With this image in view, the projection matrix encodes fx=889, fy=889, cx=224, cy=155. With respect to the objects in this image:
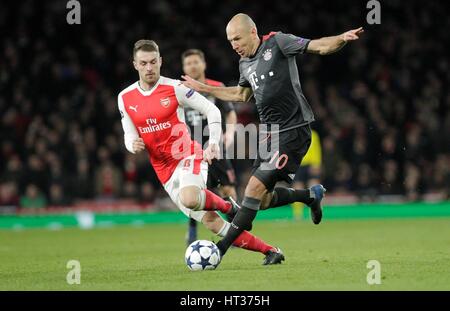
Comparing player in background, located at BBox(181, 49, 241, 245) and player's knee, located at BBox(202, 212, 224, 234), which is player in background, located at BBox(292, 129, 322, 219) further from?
player's knee, located at BBox(202, 212, 224, 234)

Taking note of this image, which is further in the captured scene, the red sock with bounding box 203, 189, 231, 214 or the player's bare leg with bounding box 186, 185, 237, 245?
the player's bare leg with bounding box 186, 185, 237, 245

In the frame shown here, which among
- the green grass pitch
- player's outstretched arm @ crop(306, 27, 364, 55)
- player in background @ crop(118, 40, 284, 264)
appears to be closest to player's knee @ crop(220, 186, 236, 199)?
the green grass pitch

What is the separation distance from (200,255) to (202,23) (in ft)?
53.8

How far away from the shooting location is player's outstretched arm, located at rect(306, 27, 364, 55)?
7.68 meters

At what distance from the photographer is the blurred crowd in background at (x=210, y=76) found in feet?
62.0

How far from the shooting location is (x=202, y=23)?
2406 cm

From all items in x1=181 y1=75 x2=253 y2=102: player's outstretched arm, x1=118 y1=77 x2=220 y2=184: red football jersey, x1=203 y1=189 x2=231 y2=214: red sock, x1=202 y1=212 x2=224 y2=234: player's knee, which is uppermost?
x1=181 y1=75 x2=253 y2=102: player's outstretched arm

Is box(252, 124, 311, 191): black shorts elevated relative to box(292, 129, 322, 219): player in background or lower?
elevated

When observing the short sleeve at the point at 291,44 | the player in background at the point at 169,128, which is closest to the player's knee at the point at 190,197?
the player in background at the point at 169,128

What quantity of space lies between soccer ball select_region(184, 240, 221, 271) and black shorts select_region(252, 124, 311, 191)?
84 centimetres

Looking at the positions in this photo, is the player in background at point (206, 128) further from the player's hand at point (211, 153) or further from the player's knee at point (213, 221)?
the player's hand at point (211, 153)

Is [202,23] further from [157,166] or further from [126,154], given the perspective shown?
[157,166]

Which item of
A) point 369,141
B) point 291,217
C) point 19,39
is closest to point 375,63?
point 369,141

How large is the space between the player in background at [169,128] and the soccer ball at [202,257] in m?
0.53
